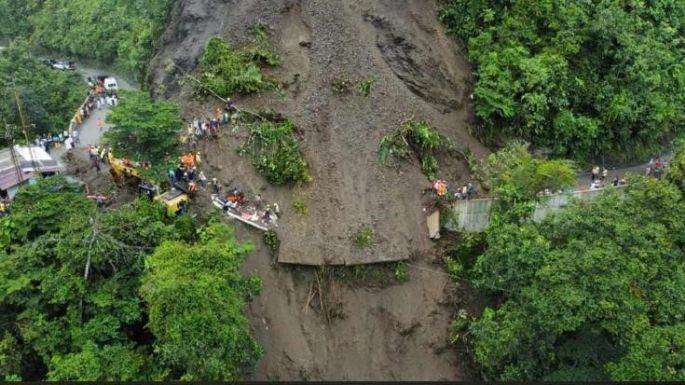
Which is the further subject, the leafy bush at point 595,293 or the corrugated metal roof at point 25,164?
the corrugated metal roof at point 25,164

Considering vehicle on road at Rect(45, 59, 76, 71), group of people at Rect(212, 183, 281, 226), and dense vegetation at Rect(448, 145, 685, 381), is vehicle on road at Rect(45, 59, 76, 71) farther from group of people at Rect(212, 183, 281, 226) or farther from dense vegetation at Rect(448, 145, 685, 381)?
dense vegetation at Rect(448, 145, 685, 381)

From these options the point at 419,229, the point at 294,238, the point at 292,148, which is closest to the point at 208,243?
the point at 294,238

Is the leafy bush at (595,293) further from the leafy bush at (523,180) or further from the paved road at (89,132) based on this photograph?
the paved road at (89,132)

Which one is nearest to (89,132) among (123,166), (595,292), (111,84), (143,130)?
(123,166)

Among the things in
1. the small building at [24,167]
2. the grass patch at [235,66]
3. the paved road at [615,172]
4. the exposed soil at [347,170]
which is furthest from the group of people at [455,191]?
the small building at [24,167]

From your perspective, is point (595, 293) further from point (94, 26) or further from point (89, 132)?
point (94, 26)

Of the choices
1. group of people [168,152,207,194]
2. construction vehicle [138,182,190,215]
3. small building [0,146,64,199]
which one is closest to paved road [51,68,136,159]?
small building [0,146,64,199]

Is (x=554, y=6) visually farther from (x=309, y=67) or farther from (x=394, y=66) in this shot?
(x=309, y=67)
